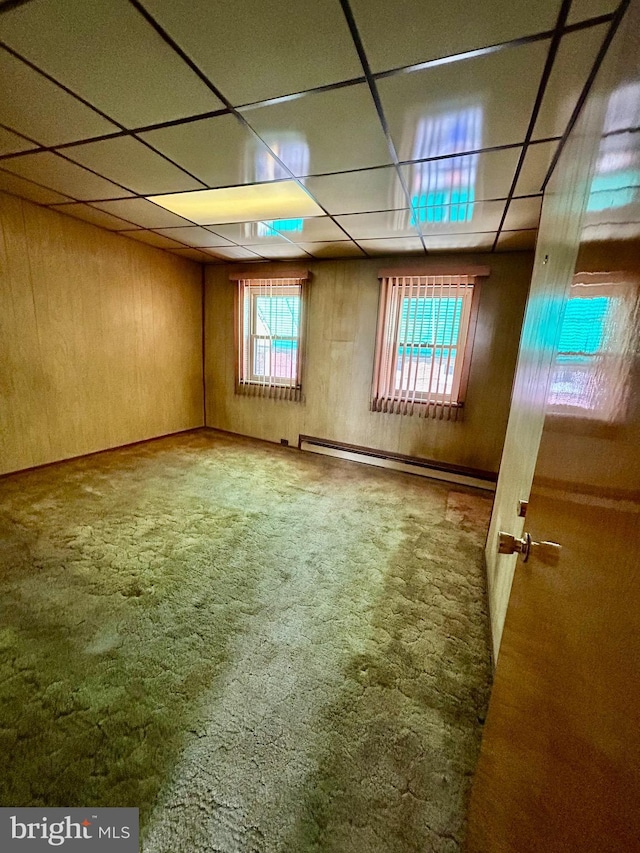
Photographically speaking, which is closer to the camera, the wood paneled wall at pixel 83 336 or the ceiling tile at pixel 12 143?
the ceiling tile at pixel 12 143

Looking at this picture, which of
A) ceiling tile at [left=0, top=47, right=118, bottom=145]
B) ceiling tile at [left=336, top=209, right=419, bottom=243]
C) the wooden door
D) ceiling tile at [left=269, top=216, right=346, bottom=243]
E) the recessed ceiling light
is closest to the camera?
the wooden door

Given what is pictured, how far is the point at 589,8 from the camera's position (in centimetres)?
98

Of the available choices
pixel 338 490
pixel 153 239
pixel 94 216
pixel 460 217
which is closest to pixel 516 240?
pixel 460 217

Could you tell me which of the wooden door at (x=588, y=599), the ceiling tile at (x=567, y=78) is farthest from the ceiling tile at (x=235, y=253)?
the wooden door at (x=588, y=599)

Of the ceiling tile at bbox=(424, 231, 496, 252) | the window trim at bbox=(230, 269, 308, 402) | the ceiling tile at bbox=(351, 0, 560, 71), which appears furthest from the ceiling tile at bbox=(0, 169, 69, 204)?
the ceiling tile at bbox=(424, 231, 496, 252)

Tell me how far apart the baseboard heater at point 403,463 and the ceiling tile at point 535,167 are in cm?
251

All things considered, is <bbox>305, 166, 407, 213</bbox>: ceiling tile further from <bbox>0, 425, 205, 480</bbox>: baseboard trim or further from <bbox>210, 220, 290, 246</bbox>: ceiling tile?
<bbox>0, 425, 205, 480</bbox>: baseboard trim

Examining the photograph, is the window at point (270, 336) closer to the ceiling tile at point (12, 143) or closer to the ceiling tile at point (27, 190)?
the ceiling tile at point (27, 190)

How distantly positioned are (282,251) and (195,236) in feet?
3.08

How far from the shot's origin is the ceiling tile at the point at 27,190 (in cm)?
250

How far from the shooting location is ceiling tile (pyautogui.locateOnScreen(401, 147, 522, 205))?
181cm

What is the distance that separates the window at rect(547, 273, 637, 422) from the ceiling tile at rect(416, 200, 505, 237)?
2.00m

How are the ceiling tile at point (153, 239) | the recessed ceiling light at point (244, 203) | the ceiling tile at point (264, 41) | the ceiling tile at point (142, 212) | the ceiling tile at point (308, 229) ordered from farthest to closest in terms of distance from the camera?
1. the ceiling tile at point (153, 239)
2. the ceiling tile at point (308, 229)
3. the ceiling tile at point (142, 212)
4. the recessed ceiling light at point (244, 203)
5. the ceiling tile at point (264, 41)

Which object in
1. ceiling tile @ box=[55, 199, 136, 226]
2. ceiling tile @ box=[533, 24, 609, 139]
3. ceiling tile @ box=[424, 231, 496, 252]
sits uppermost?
ceiling tile @ box=[55, 199, 136, 226]
